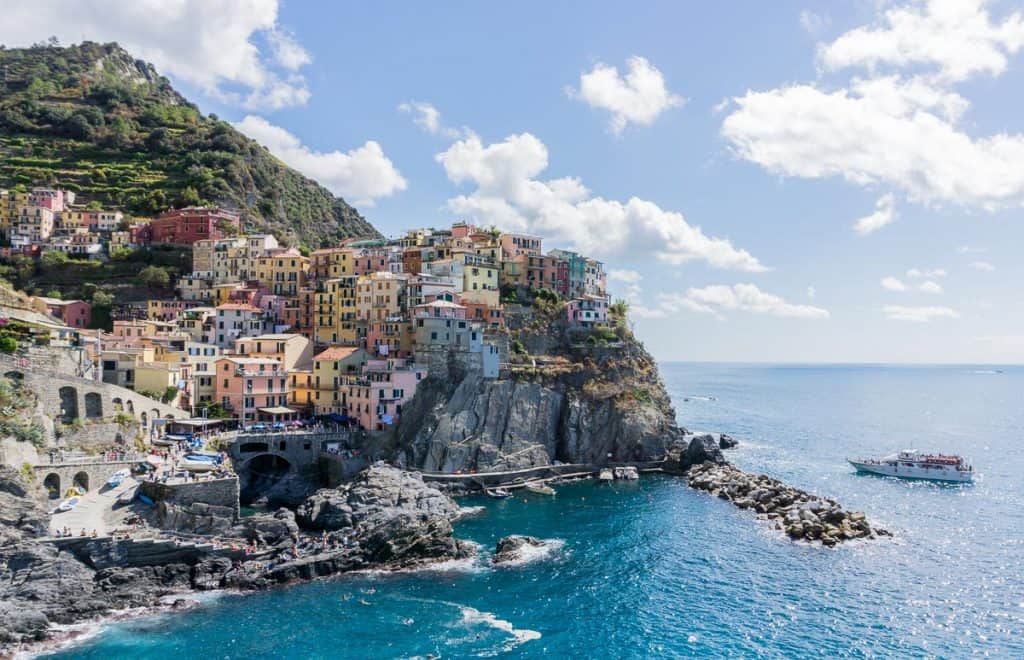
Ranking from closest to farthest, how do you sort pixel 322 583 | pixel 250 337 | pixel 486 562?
pixel 322 583, pixel 486 562, pixel 250 337

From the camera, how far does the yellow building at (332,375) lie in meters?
81.7

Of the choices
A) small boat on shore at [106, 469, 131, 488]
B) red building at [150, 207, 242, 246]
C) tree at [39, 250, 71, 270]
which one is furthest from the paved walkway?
red building at [150, 207, 242, 246]

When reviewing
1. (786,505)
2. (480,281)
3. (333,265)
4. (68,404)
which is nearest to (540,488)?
(786,505)

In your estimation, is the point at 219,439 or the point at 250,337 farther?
the point at 250,337

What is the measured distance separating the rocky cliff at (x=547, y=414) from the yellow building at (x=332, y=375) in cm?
864

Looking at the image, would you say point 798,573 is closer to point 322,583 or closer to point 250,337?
point 322,583

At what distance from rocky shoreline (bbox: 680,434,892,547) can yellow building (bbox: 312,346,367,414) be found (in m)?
40.1

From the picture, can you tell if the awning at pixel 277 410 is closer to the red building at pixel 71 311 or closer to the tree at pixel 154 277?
the red building at pixel 71 311

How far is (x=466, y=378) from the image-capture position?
82.0 m

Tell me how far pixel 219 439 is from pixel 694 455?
53.0 m

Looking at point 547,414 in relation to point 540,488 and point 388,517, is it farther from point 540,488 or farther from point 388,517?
point 388,517

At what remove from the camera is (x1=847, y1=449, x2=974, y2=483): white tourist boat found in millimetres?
85500

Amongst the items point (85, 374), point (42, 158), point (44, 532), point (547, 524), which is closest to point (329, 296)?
point (85, 374)

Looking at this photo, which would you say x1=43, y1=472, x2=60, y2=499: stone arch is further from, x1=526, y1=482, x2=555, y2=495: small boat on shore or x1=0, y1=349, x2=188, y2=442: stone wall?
x1=526, y1=482, x2=555, y2=495: small boat on shore
